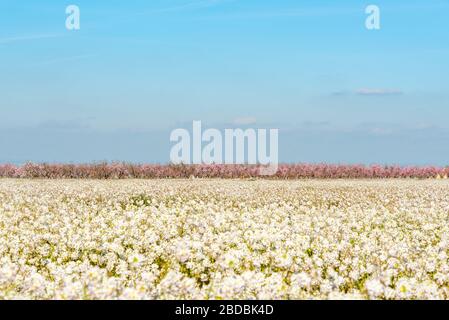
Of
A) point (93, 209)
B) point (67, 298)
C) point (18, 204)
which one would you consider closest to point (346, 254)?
point (67, 298)

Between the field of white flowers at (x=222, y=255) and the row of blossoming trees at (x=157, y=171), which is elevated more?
the field of white flowers at (x=222, y=255)

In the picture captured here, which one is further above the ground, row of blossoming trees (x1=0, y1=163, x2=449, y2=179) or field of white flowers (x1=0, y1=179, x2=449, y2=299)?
field of white flowers (x1=0, y1=179, x2=449, y2=299)

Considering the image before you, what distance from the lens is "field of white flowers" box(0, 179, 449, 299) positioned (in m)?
6.95

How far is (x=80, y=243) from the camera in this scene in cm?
1177

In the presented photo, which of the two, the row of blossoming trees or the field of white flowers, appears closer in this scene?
the field of white flowers

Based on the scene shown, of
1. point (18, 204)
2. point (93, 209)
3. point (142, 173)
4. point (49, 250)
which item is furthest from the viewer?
point (142, 173)

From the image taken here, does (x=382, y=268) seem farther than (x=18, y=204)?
No

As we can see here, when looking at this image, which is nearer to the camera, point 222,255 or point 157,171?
point 222,255

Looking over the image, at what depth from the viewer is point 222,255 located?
32.6ft

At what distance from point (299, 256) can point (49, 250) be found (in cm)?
460

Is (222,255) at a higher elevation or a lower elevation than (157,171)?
higher

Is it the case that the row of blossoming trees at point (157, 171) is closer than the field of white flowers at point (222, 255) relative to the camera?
No

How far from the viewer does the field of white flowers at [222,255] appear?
6.95 metres
